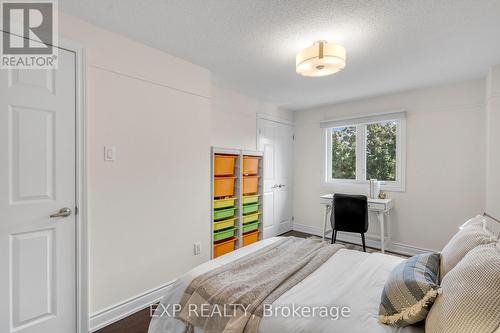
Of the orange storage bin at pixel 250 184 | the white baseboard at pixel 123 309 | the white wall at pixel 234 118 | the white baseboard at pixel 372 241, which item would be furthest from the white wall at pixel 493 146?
the white baseboard at pixel 123 309

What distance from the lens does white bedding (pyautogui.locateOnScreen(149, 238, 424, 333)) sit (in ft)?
3.51

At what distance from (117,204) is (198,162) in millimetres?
910

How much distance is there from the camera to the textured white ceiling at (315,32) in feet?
5.37

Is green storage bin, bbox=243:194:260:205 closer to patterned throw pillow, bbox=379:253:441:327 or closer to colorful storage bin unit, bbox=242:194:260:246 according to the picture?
colorful storage bin unit, bbox=242:194:260:246

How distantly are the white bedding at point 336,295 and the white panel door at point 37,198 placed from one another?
2.64 feet

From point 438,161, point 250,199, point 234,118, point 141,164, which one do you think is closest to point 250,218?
point 250,199

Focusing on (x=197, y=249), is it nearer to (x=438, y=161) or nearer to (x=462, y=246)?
(x=462, y=246)

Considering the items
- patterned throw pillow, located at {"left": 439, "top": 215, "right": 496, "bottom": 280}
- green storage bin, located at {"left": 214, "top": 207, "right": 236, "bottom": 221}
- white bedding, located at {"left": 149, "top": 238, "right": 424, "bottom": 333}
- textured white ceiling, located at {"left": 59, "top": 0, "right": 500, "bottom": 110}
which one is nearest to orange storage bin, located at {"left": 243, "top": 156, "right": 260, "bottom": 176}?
Result: green storage bin, located at {"left": 214, "top": 207, "right": 236, "bottom": 221}

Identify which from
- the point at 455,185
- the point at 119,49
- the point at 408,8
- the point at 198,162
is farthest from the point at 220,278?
Result: the point at 455,185

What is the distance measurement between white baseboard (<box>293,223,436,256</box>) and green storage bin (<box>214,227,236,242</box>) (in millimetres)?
1757

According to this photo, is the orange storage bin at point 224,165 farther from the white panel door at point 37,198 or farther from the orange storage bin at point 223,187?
the white panel door at point 37,198

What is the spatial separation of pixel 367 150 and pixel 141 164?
3242mm

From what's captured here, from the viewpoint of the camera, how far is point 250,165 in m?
3.46

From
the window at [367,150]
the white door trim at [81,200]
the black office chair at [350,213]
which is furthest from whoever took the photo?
the window at [367,150]
